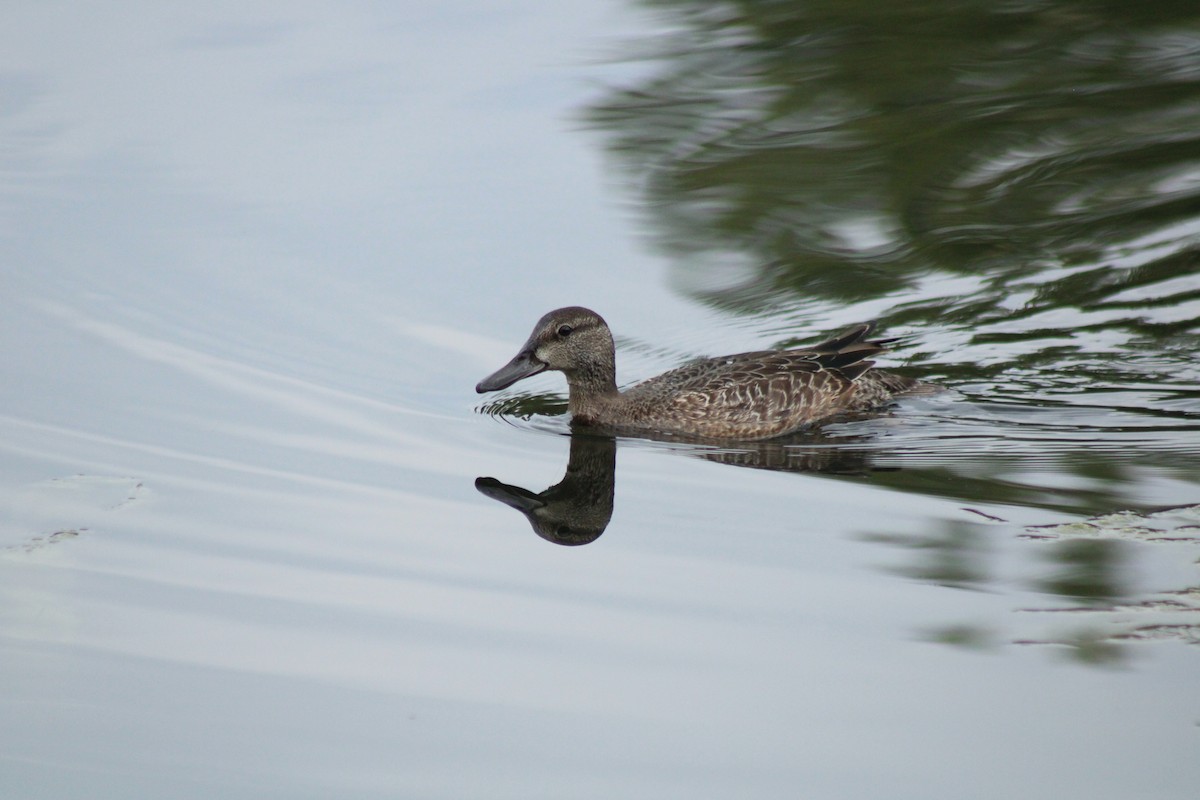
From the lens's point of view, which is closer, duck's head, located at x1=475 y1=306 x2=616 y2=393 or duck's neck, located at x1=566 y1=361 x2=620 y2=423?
duck's head, located at x1=475 y1=306 x2=616 y2=393

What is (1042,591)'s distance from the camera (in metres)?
6.04

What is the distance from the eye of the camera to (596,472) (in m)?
8.45

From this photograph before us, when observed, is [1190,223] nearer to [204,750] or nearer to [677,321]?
[677,321]

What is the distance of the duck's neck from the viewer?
31.8ft

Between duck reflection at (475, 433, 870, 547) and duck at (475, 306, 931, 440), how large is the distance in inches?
8.3

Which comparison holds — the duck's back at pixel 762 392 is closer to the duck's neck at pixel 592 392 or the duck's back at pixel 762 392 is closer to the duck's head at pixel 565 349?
the duck's neck at pixel 592 392

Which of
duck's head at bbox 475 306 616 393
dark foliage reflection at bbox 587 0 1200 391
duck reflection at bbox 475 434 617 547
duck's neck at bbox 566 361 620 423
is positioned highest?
dark foliage reflection at bbox 587 0 1200 391

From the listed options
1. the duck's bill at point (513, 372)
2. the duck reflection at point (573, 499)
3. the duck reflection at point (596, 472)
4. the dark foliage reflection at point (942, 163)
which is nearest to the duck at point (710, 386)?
the duck's bill at point (513, 372)

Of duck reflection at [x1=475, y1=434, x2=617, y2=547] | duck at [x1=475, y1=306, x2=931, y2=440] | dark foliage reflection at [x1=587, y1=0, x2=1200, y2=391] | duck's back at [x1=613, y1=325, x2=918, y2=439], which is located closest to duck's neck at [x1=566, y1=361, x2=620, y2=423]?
duck at [x1=475, y1=306, x2=931, y2=440]

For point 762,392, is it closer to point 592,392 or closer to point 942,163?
point 592,392

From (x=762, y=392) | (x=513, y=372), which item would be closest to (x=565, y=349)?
(x=513, y=372)

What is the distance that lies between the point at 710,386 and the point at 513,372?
4.00ft

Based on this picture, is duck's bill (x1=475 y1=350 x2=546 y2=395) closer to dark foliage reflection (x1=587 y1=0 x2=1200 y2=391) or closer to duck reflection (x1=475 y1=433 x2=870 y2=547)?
duck reflection (x1=475 y1=433 x2=870 y2=547)

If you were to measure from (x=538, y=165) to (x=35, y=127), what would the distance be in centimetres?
428
